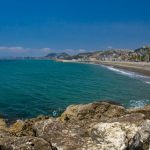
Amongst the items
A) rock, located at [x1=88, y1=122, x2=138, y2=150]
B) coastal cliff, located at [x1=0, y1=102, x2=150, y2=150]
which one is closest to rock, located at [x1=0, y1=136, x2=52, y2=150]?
coastal cliff, located at [x1=0, y1=102, x2=150, y2=150]

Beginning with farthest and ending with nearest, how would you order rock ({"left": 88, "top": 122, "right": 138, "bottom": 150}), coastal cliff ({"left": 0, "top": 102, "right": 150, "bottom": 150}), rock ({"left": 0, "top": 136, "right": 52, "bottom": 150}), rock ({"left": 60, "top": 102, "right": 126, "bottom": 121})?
rock ({"left": 60, "top": 102, "right": 126, "bottom": 121}) < rock ({"left": 88, "top": 122, "right": 138, "bottom": 150}) < coastal cliff ({"left": 0, "top": 102, "right": 150, "bottom": 150}) < rock ({"left": 0, "top": 136, "right": 52, "bottom": 150})

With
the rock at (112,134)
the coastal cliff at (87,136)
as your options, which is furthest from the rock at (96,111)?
the rock at (112,134)

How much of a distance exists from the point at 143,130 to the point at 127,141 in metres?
0.92

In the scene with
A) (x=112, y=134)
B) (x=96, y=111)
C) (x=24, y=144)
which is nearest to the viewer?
(x=24, y=144)

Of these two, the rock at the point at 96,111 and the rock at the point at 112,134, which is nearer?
the rock at the point at 112,134

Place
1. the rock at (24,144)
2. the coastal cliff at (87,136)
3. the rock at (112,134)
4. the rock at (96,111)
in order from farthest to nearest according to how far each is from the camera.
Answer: the rock at (96,111), the rock at (112,134), the coastal cliff at (87,136), the rock at (24,144)

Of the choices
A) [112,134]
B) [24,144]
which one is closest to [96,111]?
[112,134]

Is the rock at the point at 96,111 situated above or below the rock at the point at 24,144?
below

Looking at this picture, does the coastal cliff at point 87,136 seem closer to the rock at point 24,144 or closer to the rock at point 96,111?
the rock at point 24,144

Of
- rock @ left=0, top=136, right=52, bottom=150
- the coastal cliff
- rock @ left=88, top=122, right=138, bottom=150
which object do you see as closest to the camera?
rock @ left=0, top=136, right=52, bottom=150

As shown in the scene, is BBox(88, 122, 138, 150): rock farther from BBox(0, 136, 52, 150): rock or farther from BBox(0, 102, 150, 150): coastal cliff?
BBox(0, 136, 52, 150): rock

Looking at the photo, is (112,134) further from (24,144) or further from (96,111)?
(96,111)

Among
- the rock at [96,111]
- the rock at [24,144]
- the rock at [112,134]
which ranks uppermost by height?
the rock at [24,144]

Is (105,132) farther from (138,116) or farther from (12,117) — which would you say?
(12,117)
